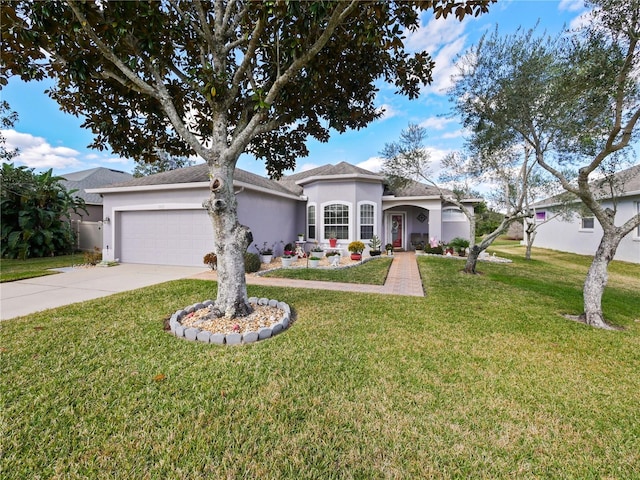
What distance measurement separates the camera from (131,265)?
1174cm

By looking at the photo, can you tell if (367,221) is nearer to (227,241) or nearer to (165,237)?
(165,237)

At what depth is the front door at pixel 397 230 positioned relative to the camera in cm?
1811

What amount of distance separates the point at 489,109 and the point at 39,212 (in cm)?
1956

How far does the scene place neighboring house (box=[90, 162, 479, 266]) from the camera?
11.3m

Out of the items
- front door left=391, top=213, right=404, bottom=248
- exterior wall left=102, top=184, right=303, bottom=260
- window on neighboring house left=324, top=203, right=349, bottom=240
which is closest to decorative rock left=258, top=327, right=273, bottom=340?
exterior wall left=102, top=184, right=303, bottom=260

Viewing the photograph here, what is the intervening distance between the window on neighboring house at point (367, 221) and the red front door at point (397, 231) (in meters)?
3.82

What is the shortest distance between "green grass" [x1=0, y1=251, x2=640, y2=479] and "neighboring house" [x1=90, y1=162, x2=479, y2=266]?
6.34 meters

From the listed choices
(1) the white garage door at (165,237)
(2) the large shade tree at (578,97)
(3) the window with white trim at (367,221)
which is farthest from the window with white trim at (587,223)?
(1) the white garage door at (165,237)

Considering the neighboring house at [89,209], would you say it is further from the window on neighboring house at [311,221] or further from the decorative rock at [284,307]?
the decorative rock at [284,307]

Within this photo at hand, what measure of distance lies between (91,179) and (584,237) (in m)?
36.8

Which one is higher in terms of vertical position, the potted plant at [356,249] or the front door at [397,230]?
the front door at [397,230]

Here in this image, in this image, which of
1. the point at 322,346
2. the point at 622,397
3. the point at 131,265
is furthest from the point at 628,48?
the point at 131,265

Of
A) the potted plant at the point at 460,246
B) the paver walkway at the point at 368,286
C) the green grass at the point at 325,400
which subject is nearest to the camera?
the green grass at the point at 325,400

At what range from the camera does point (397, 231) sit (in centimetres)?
1823
